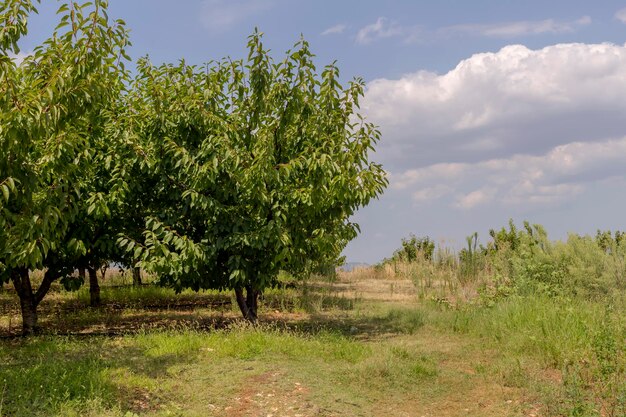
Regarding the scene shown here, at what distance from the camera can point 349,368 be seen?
842cm

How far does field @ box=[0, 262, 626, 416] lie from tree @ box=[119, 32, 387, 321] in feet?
5.05

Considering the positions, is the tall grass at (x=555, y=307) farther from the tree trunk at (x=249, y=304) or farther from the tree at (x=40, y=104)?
the tree at (x=40, y=104)

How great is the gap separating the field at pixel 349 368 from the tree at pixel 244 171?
154cm

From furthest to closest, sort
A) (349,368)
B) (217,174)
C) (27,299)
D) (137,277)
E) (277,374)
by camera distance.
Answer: (137,277) → (27,299) → (217,174) → (349,368) → (277,374)

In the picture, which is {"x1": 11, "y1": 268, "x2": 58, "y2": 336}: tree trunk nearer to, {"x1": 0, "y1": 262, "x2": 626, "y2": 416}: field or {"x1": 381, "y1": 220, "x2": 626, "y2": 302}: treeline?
{"x1": 0, "y1": 262, "x2": 626, "y2": 416}: field

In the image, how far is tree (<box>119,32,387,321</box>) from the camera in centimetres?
1059

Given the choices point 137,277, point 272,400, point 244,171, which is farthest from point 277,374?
point 137,277

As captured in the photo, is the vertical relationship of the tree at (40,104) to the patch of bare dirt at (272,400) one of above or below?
above

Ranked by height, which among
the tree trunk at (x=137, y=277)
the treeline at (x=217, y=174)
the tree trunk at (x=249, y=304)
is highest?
the treeline at (x=217, y=174)

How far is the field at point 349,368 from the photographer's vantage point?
6.93 meters

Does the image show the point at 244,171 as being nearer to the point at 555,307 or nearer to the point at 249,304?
the point at 249,304

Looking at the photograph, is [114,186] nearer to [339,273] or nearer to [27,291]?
[27,291]

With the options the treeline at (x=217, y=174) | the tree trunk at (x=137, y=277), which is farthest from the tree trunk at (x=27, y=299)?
the tree trunk at (x=137, y=277)

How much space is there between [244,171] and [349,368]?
4049mm
